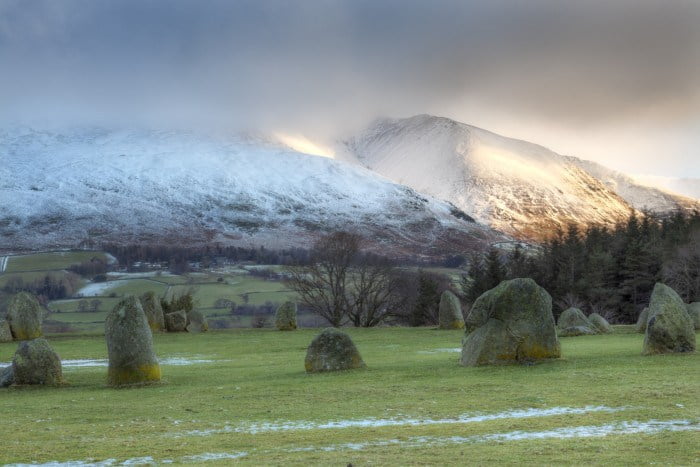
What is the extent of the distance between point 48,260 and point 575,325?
511ft

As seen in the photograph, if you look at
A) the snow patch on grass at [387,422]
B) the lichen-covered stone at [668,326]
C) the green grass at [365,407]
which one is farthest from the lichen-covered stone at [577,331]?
the snow patch on grass at [387,422]

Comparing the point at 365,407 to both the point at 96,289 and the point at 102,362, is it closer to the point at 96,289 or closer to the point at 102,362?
the point at 102,362

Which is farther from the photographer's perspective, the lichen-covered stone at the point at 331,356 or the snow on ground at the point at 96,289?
the snow on ground at the point at 96,289

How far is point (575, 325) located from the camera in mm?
47500

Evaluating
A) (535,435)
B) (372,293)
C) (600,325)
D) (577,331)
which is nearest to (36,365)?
(535,435)

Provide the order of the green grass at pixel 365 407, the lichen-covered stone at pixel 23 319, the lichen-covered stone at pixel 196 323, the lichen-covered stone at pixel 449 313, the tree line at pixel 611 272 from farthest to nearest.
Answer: the tree line at pixel 611 272
the lichen-covered stone at pixel 196 323
the lichen-covered stone at pixel 449 313
the lichen-covered stone at pixel 23 319
the green grass at pixel 365 407

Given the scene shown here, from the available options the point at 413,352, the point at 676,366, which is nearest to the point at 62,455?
the point at 676,366

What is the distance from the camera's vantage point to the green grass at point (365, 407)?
14805mm

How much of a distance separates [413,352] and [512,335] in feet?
38.9

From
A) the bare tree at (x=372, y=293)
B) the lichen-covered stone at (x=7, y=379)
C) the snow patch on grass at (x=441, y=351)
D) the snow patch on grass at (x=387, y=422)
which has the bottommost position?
the snow patch on grass at (x=387, y=422)

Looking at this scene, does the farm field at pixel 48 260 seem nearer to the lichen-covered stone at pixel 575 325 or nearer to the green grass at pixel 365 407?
the lichen-covered stone at pixel 575 325

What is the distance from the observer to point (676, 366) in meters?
26.3

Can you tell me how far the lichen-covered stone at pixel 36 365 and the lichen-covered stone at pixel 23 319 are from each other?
26832 mm

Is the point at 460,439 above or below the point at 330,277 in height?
below
